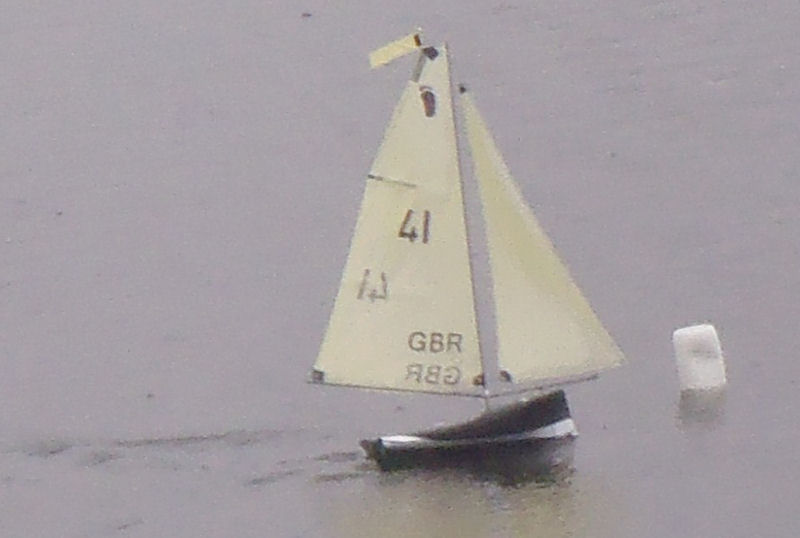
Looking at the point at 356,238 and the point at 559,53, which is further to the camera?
the point at 559,53

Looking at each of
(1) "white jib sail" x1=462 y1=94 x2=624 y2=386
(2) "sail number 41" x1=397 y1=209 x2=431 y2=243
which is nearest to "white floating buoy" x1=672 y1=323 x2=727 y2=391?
(1) "white jib sail" x1=462 y1=94 x2=624 y2=386

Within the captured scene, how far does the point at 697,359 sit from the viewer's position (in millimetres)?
Answer: 32719

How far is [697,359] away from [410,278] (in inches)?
164

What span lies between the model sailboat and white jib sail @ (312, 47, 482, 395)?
0.04 ft

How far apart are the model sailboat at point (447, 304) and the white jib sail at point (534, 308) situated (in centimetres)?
1

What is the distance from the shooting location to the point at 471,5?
52.8m

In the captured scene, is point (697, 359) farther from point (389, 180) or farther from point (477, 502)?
point (389, 180)

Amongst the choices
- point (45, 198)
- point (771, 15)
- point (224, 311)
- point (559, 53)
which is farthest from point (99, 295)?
point (771, 15)

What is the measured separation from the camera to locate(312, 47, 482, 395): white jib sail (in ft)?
99.6

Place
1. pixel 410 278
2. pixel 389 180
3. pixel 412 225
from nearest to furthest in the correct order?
pixel 389 180 → pixel 412 225 → pixel 410 278

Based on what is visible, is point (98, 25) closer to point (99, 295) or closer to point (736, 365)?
point (99, 295)

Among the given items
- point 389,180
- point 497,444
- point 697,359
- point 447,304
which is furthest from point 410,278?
point 697,359

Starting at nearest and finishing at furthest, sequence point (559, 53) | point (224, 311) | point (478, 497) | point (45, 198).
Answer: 1. point (478, 497)
2. point (224, 311)
3. point (45, 198)
4. point (559, 53)

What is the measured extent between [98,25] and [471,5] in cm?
830
